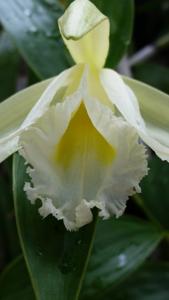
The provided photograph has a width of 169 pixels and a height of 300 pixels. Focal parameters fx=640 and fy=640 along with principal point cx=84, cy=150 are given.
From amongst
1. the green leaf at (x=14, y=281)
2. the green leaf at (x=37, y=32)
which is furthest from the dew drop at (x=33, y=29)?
the green leaf at (x=14, y=281)

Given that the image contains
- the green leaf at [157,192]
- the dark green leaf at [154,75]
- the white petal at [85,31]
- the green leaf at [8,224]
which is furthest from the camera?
the dark green leaf at [154,75]

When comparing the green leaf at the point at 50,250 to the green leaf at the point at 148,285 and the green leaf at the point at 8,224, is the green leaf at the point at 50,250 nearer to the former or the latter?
the green leaf at the point at 148,285

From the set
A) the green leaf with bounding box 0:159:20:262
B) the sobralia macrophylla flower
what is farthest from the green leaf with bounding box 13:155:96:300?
the green leaf with bounding box 0:159:20:262

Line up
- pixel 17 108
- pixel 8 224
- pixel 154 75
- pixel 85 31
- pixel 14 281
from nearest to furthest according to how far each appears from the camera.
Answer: pixel 85 31 < pixel 17 108 < pixel 14 281 < pixel 8 224 < pixel 154 75

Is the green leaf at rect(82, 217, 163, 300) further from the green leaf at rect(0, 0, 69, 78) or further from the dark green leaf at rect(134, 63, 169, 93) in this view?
the dark green leaf at rect(134, 63, 169, 93)

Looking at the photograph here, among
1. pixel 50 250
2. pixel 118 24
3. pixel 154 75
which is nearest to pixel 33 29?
pixel 118 24

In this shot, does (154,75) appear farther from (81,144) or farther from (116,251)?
(81,144)
